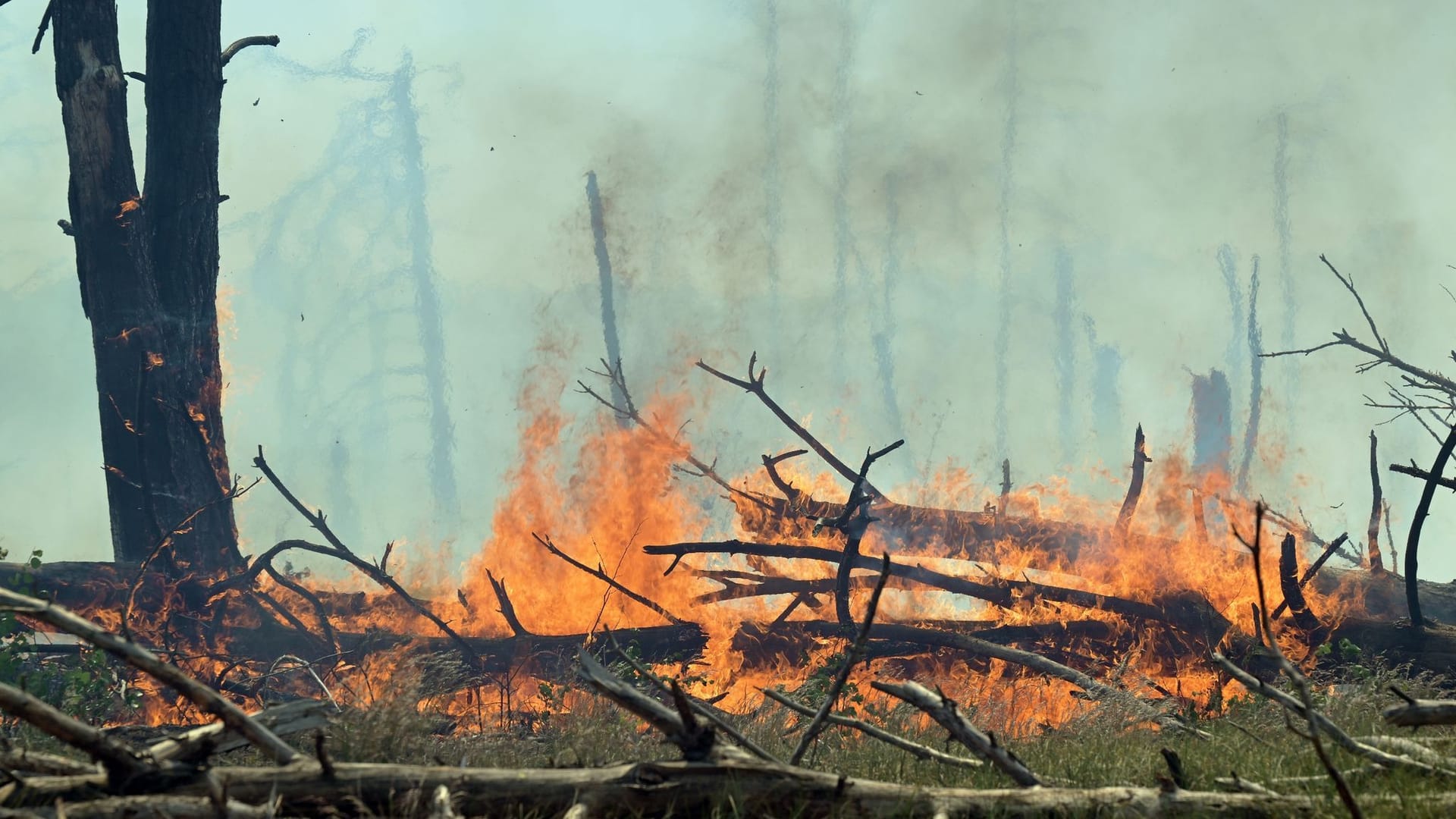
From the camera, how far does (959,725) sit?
285cm

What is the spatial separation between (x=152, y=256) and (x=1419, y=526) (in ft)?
34.3

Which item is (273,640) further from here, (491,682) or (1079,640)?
(1079,640)

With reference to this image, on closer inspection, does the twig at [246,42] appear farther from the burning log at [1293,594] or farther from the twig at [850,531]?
the burning log at [1293,594]

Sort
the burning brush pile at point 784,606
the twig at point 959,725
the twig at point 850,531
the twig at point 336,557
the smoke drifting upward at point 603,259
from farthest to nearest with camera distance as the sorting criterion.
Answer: the smoke drifting upward at point 603,259, the twig at point 336,557, the twig at point 850,531, the burning brush pile at point 784,606, the twig at point 959,725

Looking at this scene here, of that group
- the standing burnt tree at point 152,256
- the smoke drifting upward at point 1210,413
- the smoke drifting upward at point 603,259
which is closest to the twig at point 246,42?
the standing burnt tree at point 152,256

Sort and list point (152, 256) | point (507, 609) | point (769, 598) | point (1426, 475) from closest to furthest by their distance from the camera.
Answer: point (1426, 475) → point (507, 609) → point (769, 598) → point (152, 256)

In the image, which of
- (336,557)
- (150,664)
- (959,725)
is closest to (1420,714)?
(959,725)

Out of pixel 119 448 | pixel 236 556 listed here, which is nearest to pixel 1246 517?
pixel 236 556

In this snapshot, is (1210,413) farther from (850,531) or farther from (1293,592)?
(850,531)

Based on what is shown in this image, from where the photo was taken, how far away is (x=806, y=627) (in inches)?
287

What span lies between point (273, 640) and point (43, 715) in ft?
20.1

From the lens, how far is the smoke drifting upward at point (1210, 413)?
27797mm

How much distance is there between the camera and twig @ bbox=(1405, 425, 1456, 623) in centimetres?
598

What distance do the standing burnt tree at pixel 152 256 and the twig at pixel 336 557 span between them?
1018 millimetres
